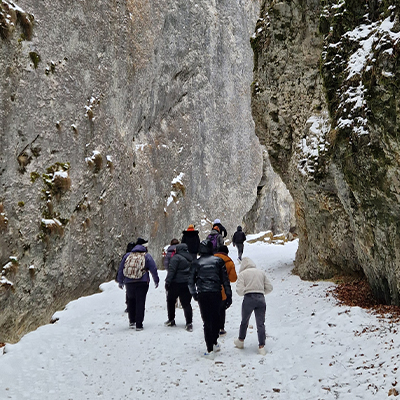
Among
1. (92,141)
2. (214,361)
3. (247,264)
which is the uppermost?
(92,141)

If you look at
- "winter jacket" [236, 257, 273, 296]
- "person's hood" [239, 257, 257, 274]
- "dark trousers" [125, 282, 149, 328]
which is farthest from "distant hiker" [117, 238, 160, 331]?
"winter jacket" [236, 257, 273, 296]

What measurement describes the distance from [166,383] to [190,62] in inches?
997

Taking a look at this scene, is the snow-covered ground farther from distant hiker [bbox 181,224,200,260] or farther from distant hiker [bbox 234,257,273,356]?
distant hiker [bbox 181,224,200,260]

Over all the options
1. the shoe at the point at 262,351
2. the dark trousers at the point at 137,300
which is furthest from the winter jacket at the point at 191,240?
the shoe at the point at 262,351

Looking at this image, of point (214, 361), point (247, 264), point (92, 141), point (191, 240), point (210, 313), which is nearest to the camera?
point (214, 361)

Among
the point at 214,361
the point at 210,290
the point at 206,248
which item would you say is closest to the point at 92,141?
the point at 206,248

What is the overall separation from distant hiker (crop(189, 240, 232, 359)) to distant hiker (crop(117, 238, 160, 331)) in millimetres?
2318

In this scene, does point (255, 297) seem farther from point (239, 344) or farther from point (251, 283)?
point (239, 344)

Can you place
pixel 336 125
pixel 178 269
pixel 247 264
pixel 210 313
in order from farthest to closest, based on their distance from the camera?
pixel 178 269 < pixel 336 125 < pixel 247 264 < pixel 210 313

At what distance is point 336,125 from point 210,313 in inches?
207

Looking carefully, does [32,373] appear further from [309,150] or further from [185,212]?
[185,212]

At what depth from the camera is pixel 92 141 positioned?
55.3 ft

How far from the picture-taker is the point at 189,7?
2873cm

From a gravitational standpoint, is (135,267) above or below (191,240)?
below
